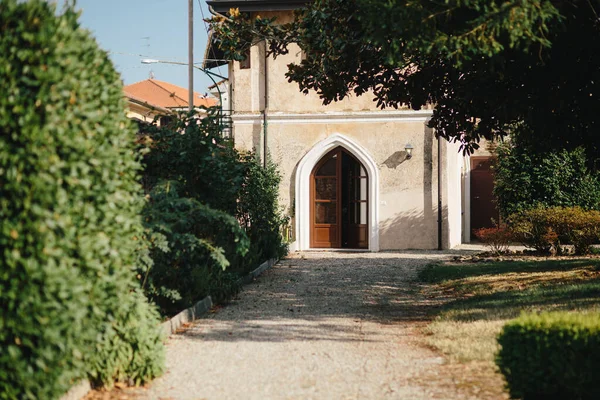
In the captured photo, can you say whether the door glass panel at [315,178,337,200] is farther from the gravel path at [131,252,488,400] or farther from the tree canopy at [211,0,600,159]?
the tree canopy at [211,0,600,159]

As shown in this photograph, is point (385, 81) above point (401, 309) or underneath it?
above

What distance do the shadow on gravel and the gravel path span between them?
0.04 ft

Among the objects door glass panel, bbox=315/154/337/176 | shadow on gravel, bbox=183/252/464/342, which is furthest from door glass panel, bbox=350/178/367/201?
shadow on gravel, bbox=183/252/464/342

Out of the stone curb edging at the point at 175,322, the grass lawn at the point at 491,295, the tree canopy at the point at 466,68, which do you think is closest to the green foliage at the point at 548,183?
the grass lawn at the point at 491,295

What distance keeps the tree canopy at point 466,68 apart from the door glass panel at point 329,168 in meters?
9.26

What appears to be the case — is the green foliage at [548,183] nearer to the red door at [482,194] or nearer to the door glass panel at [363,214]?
the door glass panel at [363,214]

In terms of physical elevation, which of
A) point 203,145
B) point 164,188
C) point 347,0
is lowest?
point 164,188

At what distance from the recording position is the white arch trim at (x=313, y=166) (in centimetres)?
2120

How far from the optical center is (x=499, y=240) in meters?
18.0

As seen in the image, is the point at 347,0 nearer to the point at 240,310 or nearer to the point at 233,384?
the point at 240,310

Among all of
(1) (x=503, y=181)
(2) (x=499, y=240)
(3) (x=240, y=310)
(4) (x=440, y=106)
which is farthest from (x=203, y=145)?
(1) (x=503, y=181)

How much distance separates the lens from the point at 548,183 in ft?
69.4

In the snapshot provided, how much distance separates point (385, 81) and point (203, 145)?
3.73 m

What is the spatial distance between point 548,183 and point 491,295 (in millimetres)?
11275
